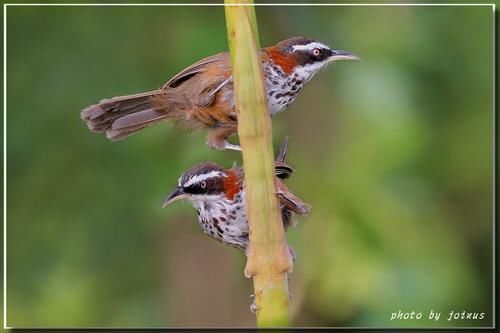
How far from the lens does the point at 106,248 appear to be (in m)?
2.26

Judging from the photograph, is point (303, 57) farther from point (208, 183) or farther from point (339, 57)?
point (208, 183)

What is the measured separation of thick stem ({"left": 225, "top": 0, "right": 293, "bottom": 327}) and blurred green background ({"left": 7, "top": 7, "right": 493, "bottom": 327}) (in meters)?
0.68

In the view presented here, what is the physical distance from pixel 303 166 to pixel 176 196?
0.67 meters

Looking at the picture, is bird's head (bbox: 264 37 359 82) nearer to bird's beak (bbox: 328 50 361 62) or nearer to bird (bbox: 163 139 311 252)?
bird's beak (bbox: 328 50 361 62)

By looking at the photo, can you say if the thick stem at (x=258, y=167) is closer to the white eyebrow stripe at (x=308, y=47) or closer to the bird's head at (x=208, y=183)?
the bird's head at (x=208, y=183)

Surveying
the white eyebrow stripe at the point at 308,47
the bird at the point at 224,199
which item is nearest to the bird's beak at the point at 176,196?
the bird at the point at 224,199

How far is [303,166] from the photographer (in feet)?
7.07

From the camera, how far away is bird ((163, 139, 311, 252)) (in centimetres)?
159

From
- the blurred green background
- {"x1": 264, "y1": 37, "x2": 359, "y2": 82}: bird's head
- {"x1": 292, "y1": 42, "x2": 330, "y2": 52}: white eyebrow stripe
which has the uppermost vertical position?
{"x1": 292, "y1": 42, "x2": 330, "y2": 52}: white eyebrow stripe

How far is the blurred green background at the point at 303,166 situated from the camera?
Answer: 2.06 meters

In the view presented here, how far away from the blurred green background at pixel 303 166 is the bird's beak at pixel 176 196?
1.36ft

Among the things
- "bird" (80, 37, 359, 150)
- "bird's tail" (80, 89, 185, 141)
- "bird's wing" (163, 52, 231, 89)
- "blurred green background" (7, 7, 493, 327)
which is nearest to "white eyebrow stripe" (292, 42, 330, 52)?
"bird" (80, 37, 359, 150)

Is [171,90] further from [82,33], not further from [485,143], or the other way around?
[485,143]

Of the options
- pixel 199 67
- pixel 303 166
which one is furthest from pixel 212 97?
pixel 303 166
